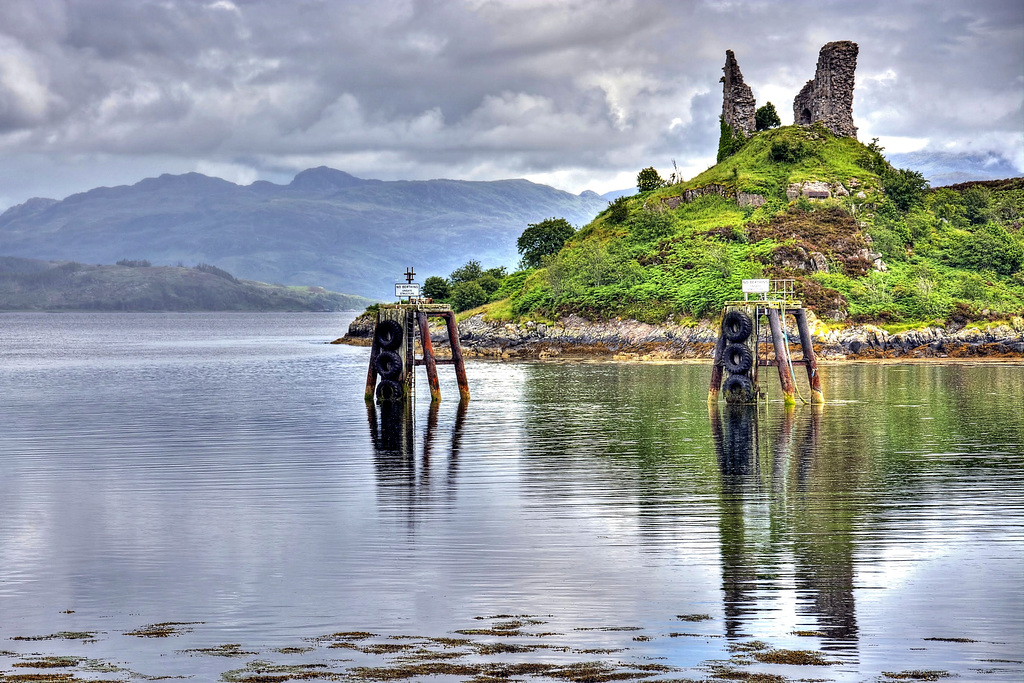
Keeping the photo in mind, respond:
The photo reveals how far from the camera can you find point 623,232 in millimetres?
125062

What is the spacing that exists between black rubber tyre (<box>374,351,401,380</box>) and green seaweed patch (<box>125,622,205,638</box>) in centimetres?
3929

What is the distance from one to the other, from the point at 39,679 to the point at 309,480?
723 inches

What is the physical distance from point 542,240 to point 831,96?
1674 inches

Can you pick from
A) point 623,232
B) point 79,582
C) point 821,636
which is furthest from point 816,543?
point 623,232

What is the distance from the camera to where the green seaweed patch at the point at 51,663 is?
1420cm

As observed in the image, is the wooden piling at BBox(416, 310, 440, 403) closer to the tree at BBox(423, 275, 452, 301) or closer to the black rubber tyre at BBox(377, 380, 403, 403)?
the black rubber tyre at BBox(377, 380, 403, 403)

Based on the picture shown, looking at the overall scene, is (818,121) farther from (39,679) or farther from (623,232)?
(39,679)

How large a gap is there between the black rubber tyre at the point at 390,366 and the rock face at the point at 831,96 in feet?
278

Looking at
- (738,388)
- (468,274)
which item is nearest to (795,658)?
(738,388)

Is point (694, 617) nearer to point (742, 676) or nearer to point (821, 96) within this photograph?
point (742, 676)

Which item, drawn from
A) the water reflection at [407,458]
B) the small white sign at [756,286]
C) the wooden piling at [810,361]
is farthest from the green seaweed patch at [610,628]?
the wooden piling at [810,361]

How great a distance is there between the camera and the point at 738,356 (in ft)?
174

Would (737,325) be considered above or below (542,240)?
below

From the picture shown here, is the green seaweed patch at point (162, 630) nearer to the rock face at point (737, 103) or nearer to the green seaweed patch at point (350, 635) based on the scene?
the green seaweed patch at point (350, 635)
